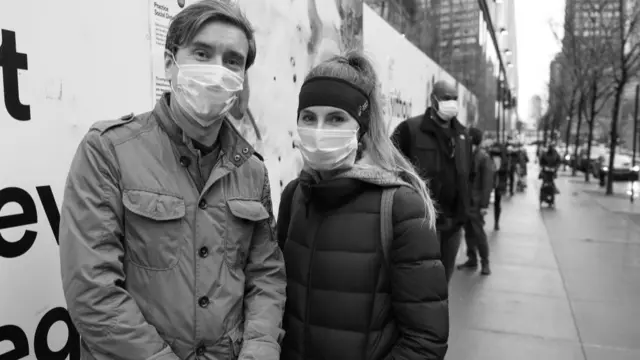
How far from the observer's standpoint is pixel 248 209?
1.65 m

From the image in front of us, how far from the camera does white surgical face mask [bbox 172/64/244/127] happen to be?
167cm

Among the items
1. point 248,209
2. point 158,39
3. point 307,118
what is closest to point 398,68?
point 158,39

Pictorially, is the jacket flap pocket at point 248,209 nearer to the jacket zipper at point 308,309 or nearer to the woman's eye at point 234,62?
the jacket zipper at point 308,309

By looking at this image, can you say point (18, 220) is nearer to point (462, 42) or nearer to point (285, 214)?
point (285, 214)

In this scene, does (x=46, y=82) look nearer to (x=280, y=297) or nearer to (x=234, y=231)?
(x=234, y=231)

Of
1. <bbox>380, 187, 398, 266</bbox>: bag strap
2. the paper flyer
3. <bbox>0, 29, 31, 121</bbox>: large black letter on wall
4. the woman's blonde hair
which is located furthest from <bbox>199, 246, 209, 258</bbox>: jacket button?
the paper flyer

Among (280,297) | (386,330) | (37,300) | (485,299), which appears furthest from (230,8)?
(485,299)

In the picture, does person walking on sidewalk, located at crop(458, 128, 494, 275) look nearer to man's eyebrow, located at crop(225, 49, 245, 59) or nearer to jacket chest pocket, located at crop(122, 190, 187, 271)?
man's eyebrow, located at crop(225, 49, 245, 59)

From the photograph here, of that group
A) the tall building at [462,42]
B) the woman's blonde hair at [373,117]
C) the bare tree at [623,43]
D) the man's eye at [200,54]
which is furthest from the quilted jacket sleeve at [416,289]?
the bare tree at [623,43]

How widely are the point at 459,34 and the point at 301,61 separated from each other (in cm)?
1034

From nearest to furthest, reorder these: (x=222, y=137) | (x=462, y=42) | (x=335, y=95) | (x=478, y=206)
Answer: (x=222, y=137) < (x=335, y=95) < (x=478, y=206) < (x=462, y=42)

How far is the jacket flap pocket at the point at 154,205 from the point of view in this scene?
1440 millimetres

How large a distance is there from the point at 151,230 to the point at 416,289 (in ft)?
2.72

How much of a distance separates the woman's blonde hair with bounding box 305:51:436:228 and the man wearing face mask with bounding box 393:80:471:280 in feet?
Result: 6.50
